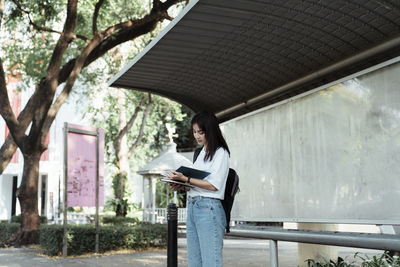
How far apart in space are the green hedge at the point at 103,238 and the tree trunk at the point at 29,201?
201cm

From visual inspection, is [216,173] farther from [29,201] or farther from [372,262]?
[29,201]

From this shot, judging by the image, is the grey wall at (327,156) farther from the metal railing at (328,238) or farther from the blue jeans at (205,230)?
the blue jeans at (205,230)

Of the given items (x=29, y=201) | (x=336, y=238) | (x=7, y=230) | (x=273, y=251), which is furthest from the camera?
(x=7, y=230)

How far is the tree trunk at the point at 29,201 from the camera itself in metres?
13.2

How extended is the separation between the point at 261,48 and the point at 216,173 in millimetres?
2412

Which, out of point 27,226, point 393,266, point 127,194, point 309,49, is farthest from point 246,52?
point 127,194

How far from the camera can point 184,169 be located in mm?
3627

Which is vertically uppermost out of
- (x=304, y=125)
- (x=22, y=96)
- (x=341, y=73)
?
(x=22, y=96)

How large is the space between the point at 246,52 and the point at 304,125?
46.6 inches

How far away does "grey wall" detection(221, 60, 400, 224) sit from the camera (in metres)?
4.62

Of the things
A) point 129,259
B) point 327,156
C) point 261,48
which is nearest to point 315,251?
point 327,156

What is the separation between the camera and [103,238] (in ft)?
37.4

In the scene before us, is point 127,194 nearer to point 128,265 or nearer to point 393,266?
point 128,265

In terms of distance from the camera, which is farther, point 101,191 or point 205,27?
point 101,191
